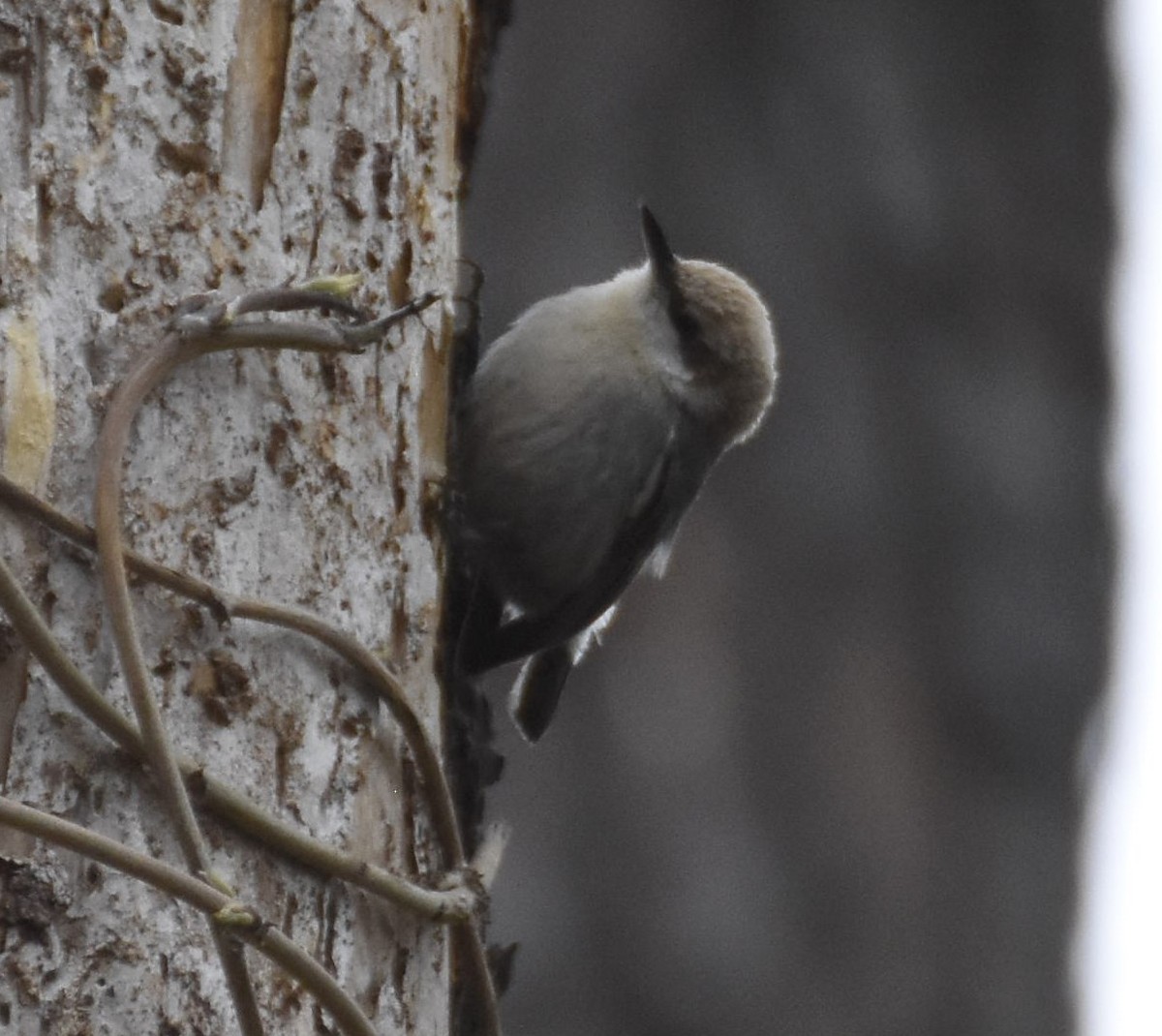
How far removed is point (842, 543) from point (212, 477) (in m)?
2.18

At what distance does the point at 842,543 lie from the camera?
11.2 feet

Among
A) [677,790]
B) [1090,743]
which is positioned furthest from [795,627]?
[1090,743]

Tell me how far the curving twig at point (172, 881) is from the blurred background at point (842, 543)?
1.86 metres

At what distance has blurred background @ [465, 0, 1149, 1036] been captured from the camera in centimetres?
317

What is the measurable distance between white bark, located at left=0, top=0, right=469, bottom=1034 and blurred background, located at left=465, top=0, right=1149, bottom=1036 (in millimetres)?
1540

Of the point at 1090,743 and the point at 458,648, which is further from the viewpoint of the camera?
the point at 1090,743

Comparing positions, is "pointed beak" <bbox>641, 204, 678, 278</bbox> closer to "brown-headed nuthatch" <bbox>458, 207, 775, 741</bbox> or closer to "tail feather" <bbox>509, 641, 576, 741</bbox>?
"brown-headed nuthatch" <bbox>458, 207, 775, 741</bbox>

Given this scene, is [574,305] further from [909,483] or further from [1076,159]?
[1076,159]

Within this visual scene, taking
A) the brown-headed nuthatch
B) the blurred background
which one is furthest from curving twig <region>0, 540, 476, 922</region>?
the blurred background

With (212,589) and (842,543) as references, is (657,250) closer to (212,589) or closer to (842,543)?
(842,543)

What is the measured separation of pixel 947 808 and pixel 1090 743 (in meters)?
0.33

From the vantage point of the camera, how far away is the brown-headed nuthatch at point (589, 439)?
257cm

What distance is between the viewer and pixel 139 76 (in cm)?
141

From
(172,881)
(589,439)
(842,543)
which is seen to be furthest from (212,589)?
(842,543)
